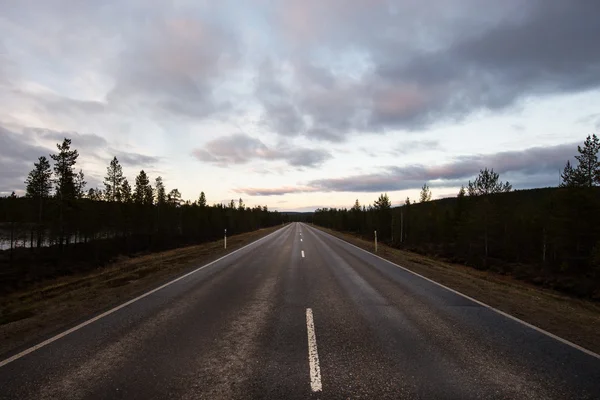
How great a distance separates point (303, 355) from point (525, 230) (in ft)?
153

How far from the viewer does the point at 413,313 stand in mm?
6652

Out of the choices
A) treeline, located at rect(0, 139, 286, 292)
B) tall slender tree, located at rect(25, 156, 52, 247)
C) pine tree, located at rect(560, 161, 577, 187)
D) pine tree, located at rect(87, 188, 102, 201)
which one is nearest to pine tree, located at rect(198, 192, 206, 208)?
treeline, located at rect(0, 139, 286, 292)

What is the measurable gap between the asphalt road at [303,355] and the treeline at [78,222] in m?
24.4

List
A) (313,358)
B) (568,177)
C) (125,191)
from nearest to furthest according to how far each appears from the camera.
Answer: (313,358) → (568,177) → (125,191)

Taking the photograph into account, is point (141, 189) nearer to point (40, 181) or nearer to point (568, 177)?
point (40, 181)

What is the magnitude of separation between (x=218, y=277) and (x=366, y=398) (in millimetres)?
8573

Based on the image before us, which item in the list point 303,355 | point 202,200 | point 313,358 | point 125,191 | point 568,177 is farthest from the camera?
point 202,200

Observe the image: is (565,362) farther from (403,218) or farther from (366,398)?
(403,218)

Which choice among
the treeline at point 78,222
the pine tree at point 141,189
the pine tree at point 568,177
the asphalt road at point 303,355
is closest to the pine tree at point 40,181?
the treeline at point 78,222

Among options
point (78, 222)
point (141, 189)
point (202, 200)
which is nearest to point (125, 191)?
point (141, 189)

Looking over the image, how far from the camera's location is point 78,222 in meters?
41.0

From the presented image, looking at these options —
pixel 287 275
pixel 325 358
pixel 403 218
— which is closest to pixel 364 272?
pixel 287 275

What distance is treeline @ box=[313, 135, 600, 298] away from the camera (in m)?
24.2

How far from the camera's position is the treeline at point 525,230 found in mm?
24219
